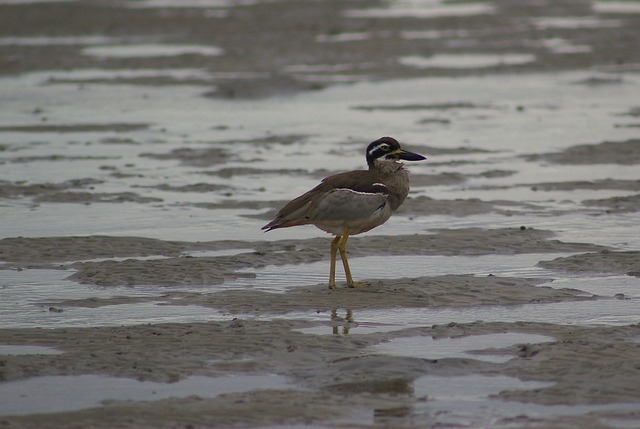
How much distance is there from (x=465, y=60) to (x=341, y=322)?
20011 mm

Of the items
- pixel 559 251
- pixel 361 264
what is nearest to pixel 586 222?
pixel 559 251

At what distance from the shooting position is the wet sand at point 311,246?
8.19 metres

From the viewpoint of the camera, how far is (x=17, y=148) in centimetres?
1877

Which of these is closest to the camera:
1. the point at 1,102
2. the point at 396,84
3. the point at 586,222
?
the point at 586,222

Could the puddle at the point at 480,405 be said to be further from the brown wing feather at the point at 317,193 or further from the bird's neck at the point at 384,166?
the bird's neck at the point at 384,166

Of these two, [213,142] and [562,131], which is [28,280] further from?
[562,131]

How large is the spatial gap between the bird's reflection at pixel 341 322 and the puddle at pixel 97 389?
1.27 meters

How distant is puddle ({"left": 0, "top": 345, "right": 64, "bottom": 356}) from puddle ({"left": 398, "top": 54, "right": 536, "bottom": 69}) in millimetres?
19765

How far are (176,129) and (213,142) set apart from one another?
142 cm

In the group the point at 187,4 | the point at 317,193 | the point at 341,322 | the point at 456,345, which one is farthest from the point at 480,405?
the point at 187,4

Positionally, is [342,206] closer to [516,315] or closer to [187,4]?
[516,315]

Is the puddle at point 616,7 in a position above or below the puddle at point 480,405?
above

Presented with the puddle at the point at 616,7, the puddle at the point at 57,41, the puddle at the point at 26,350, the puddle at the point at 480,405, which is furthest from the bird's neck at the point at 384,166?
the puddle at the point at 616,7

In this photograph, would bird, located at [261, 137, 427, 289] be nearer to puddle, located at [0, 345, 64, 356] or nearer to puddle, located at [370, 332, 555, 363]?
puddle, located at [370, 332, 555, 363]
